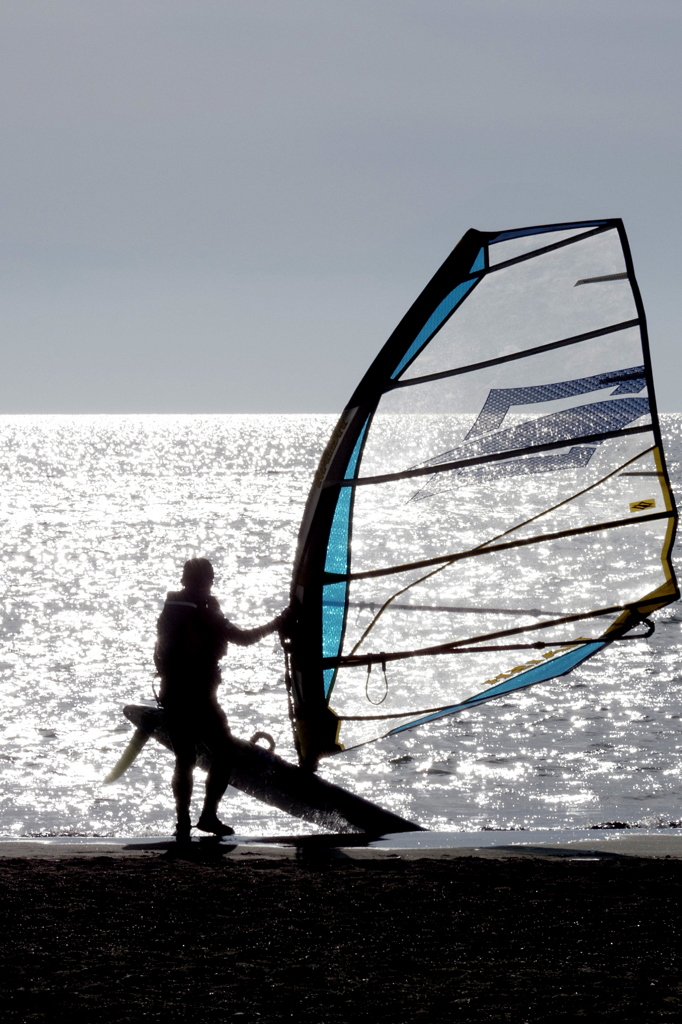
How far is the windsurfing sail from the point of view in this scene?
5.41 metres

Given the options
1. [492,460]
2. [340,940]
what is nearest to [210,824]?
[340,940]

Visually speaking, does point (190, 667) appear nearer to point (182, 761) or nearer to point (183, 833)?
point (182, 761)

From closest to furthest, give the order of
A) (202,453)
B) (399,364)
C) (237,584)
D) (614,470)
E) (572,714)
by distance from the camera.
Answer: (399,364), (614,470), (572,714), (237,584), (202,453)

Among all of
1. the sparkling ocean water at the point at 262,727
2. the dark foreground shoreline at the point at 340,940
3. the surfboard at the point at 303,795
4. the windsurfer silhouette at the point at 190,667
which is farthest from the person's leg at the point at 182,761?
the sparkling ocean water at the point at 262,727

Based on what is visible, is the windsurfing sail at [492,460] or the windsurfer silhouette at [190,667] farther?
the windsurfing sail at [492,460]

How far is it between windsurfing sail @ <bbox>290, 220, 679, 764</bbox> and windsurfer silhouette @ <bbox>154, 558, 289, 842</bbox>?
647mm

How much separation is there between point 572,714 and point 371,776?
452 cm

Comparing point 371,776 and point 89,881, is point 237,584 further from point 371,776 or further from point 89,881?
point 89,881

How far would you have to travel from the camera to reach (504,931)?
3400mm

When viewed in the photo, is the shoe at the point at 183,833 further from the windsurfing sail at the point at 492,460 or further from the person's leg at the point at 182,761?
the windsurfing sail at the point at 492,460

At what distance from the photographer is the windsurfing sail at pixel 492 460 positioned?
17.7ft

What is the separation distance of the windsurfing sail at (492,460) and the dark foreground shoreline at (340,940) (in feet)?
4.95

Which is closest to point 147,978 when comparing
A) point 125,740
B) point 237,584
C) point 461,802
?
point 461,802

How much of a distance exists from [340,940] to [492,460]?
2.75 meters
